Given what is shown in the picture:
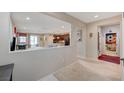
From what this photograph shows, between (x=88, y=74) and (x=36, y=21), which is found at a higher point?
(x=36, y=21)

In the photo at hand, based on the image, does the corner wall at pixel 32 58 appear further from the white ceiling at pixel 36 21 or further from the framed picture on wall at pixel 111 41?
the framed picture on wall at pixel 111 41

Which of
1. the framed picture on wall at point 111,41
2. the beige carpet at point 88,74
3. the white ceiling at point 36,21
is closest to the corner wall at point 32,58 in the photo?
the beige carpet at point 88,74

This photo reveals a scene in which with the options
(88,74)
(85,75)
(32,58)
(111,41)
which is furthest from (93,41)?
(32,58)

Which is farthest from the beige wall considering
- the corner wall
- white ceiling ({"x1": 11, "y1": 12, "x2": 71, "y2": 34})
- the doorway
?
the corner wall

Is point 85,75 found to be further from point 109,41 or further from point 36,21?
point 109,41

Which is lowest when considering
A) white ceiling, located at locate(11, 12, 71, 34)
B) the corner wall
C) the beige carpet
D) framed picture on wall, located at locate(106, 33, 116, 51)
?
the beige carpet

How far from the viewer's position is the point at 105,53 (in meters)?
7.37

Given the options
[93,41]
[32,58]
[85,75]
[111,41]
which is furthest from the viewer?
[111,41]

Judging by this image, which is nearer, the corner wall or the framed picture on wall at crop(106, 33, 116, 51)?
the corner wall

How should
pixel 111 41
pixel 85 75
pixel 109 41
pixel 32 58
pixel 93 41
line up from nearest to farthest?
pixel 32 58
pixel 85 75
pixel 93 41
pixel 111 41
pixel 109 41

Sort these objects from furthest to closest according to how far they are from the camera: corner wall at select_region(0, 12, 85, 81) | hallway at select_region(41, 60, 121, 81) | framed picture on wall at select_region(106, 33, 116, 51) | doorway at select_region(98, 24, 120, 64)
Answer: framed picture on wall at select_region(106, 33, 116, 51) < doorway at select_region(98, 24, 120, 64) < hallway at select_region(41, 60, 121, 81) < corner wall at select_region(0, 12, 85, 81)

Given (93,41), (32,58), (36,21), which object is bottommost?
(32,58)

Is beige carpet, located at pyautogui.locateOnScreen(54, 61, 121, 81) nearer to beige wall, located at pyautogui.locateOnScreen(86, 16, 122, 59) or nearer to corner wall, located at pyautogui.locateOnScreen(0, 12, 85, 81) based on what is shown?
corner wall, located at pyautogui.locateOnScreen(0, 12, 85, 81)
